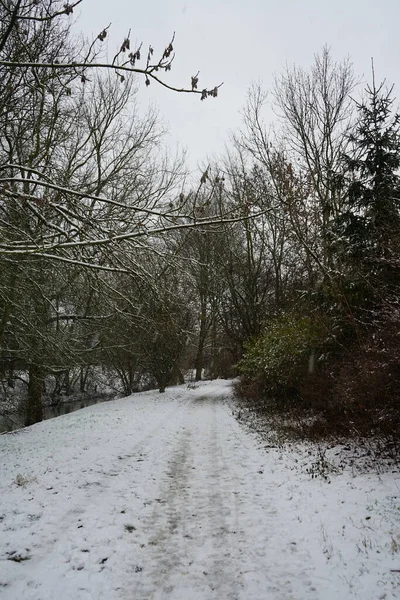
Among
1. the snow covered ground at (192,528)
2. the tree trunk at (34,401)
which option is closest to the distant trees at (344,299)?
the snow covered ground at (192,528)

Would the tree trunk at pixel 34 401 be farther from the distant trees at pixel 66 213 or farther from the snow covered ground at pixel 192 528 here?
the snow covered ground at pixel 192 528

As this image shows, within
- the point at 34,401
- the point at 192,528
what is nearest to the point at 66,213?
the point at 192,528

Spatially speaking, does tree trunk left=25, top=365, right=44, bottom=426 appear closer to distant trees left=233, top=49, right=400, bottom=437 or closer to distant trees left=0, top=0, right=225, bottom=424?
distant trees left=0, top=0, right=225, bottom=424

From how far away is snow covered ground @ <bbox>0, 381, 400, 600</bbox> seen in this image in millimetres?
3229

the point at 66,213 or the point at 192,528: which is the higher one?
the point at 66,213

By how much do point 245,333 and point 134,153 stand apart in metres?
11.1

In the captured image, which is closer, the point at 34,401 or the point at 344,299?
the point at 344,299

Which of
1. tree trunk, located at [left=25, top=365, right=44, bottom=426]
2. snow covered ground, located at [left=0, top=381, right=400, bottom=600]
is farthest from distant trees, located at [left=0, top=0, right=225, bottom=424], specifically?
snow covered ground, located at [left=0, top=381, right=400, bottom=600]

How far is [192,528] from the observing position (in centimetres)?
432

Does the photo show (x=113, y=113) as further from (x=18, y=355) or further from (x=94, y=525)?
(x=94, y=525)

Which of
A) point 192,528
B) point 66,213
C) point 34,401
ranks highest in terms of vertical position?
point 66,213

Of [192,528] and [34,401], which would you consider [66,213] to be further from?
[34,401]

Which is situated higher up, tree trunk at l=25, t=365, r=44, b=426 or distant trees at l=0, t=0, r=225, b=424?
A: distant trees at l=0, t=0, r=225, b=424

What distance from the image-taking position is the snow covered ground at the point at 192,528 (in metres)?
3.23
